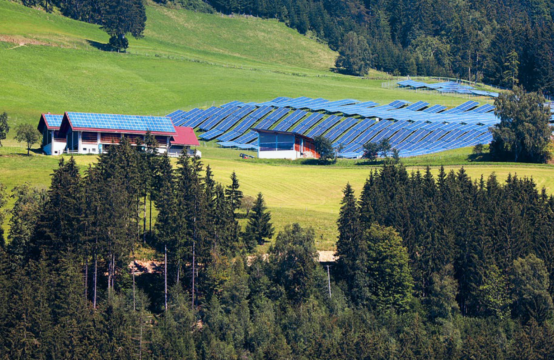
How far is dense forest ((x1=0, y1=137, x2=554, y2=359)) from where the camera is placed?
234 feet

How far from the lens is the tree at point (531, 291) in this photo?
8212cm

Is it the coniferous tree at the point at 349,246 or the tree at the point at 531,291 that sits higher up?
the coniferous tree at the point at 349,246

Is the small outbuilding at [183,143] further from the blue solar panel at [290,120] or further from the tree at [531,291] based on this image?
the tree at [531,291]

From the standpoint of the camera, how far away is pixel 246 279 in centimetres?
7781

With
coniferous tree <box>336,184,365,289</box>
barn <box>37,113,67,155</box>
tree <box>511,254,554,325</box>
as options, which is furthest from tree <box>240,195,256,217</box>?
barn <box>37,113,67,155</box>

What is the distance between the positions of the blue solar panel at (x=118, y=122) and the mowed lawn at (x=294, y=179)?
7.84 metres

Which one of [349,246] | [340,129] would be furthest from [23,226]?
[340,129]

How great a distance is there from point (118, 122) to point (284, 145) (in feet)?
96.7

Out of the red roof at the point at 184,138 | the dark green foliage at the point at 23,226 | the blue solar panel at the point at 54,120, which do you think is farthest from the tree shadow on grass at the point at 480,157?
the dark green foliage at the point at 23,226

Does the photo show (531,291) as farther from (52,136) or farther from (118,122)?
(52,136)

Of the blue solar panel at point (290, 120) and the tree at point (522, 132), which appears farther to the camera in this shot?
the blue solar panel at point (290, 120)

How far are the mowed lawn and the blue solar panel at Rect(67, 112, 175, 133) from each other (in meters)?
7.84

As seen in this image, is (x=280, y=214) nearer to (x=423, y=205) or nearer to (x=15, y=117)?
(x=423, y=205)

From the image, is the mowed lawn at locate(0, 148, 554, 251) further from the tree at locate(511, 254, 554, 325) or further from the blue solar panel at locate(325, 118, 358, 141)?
the blue solar panel at locate(325, 118, 358, 141)
